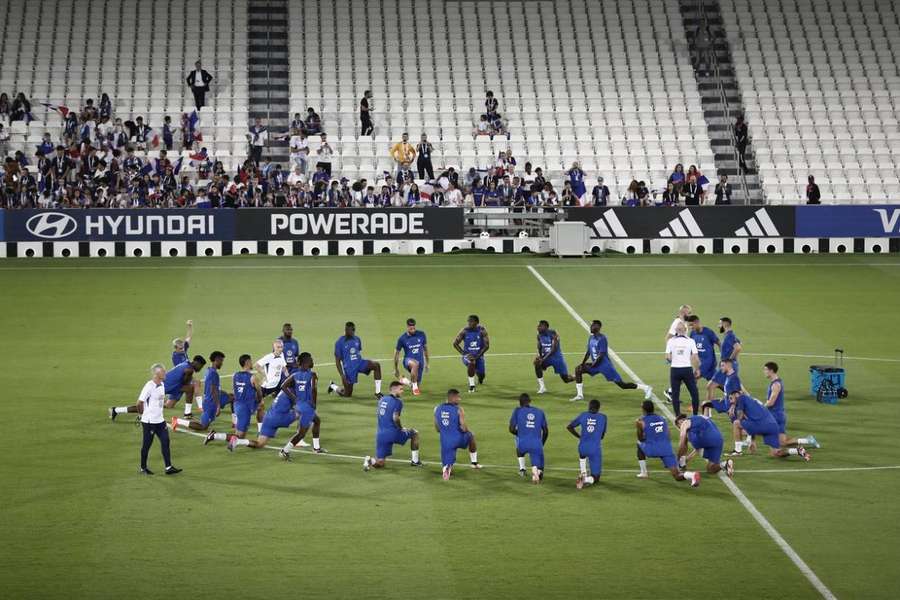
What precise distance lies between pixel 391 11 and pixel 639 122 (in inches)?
475

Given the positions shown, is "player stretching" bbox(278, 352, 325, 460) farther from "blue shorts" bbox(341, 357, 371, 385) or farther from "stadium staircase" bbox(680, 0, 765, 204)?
"stadium staircase" bbox(680, 0, 765, 204)

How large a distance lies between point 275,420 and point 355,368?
4400 mm

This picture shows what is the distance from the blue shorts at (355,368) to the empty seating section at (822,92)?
99.8ft

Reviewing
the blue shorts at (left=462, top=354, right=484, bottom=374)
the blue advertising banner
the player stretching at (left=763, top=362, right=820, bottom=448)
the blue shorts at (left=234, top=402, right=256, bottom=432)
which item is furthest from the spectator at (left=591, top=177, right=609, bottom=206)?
the blue shorts at (left=234, top=402, right=256, bottom=432)

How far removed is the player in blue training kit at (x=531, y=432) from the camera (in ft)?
65.5

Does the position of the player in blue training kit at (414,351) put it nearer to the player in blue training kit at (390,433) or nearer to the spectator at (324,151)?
the player in blue training kit at (390,433)

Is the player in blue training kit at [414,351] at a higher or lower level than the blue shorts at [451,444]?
higher

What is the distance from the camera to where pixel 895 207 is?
48.7 meters

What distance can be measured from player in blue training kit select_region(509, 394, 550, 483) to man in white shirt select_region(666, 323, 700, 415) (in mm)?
4674

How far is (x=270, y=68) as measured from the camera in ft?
189

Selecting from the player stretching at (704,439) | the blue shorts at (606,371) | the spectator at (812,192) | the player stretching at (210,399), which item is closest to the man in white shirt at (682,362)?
the blue shorts at (606,371)

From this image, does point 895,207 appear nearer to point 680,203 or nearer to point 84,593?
point 680,203

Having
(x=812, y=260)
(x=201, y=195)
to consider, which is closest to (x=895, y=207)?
(x=812, y=260)

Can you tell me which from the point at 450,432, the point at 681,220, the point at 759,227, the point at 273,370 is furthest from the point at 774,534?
the point at 759,227
